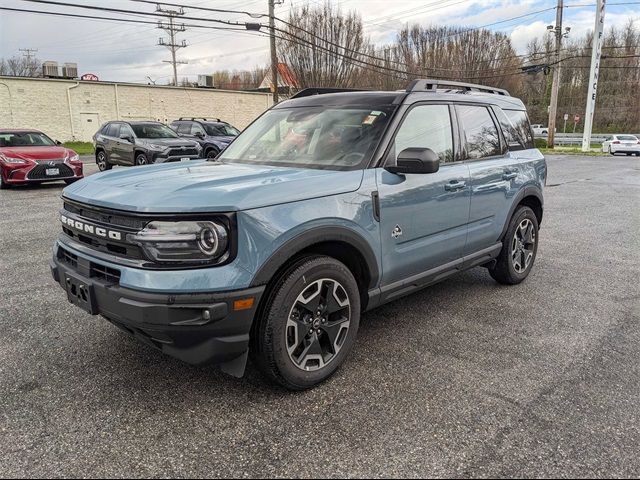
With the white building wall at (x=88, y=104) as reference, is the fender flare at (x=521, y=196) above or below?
below

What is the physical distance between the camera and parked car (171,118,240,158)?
17.6 meters

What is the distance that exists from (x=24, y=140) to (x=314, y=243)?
41.8 ft

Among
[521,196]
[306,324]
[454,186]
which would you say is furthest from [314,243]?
[521,196]

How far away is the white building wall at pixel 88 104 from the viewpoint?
30547 mm

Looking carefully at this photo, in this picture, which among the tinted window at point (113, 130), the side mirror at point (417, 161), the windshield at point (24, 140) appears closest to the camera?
the side mirror at point (417, 161)

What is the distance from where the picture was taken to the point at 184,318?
249cm

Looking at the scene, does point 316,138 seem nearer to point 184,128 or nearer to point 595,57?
point 184,128

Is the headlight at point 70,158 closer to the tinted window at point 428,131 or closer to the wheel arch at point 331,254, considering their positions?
the tinted window at point 428,131

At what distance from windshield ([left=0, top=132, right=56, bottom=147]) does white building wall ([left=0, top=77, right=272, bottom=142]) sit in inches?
810

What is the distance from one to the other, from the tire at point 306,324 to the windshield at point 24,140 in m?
12.5

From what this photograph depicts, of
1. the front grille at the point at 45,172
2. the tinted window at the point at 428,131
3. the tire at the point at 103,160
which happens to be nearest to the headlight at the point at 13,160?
the front grille at the point at 45,172

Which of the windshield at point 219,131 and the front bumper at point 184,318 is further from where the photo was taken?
the windshield at point 219,131

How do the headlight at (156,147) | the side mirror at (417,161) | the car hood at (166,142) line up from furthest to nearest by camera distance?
the car hood at (166,142) → the headlight at (156,147) → the side mirror at (417,161)

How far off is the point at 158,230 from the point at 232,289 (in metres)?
0.49
